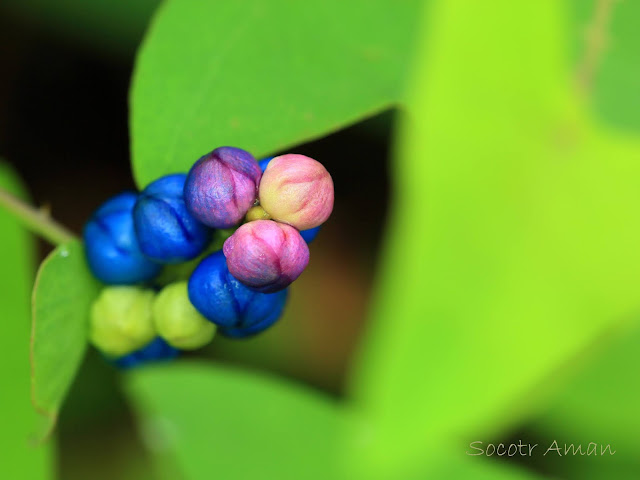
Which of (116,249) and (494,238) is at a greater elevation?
(494,238)

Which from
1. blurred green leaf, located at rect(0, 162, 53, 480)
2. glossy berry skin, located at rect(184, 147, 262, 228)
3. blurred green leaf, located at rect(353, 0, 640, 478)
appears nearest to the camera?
blurred green leaf, located at rect(353, 0, 640, 478)

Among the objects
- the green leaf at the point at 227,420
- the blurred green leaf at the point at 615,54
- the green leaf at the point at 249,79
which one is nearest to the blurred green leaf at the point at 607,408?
the green leaf at the point at 227,420

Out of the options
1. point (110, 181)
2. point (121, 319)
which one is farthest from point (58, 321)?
point (110, 181)

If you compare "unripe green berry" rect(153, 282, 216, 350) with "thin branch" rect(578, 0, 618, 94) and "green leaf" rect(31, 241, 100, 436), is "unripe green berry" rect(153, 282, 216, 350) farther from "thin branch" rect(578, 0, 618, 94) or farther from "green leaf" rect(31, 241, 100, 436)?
"thin branch" rect(578, 0, 618, 94)

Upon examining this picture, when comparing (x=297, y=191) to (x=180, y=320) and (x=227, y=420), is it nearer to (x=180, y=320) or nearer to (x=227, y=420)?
(x=180, y=320)

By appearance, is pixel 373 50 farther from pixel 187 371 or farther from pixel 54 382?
pixel 187 371

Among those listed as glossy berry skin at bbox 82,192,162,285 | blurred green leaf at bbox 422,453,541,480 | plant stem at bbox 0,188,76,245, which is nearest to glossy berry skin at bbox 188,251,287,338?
glossy berry skin at bbox 82,192,162,285
